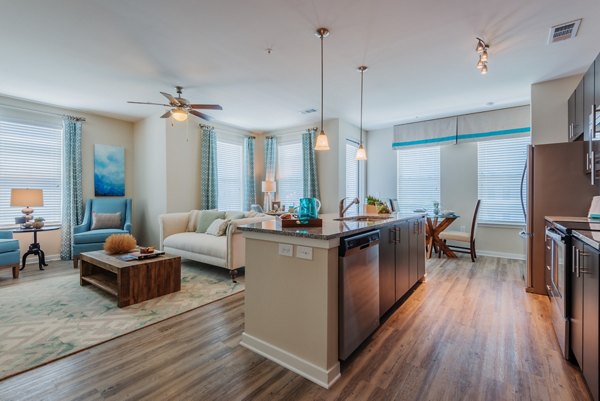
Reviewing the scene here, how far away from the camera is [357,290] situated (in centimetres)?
195

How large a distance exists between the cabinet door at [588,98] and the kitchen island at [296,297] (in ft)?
8.72

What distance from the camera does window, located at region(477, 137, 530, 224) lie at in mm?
5016

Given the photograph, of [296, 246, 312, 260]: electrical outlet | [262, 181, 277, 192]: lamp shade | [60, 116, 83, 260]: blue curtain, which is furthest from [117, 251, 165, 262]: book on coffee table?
[262, 181, 277, 192]: lamp shade

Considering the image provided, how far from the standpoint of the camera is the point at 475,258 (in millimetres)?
4980

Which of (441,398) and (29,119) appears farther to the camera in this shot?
(29,119)

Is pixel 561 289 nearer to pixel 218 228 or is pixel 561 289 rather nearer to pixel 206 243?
pixel 206 243

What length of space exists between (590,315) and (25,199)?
6.30m

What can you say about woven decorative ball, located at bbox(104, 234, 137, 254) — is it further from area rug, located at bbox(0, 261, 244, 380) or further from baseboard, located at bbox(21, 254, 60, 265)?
A: baseboard, located at bbox(21, 254, 60, 265)

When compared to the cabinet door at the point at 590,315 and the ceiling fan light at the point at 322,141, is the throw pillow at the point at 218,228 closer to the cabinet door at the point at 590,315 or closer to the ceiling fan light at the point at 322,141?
the ceiling fan light at the point at 322,141

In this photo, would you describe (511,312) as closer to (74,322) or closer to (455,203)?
(455,203)

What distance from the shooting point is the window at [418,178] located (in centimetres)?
591

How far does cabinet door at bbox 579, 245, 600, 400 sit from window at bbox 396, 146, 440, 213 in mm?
4404

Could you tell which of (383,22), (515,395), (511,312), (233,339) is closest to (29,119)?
(233,339)

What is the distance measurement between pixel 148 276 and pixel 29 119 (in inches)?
157
